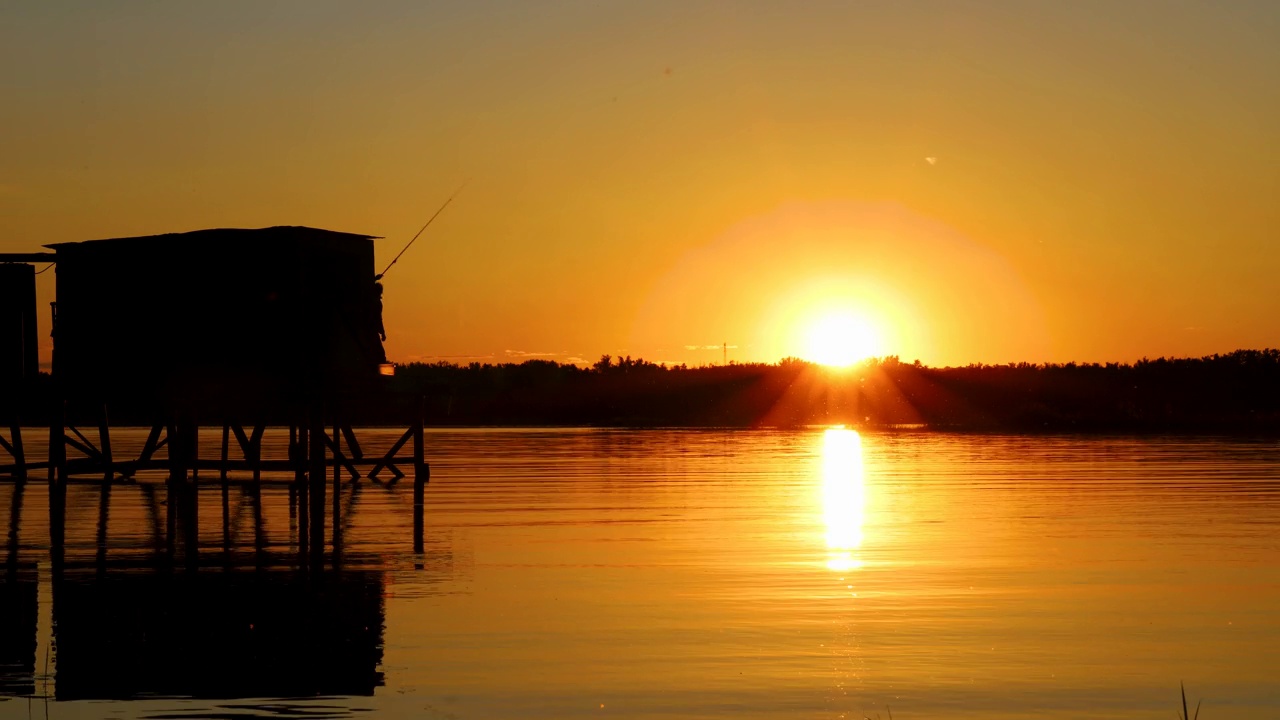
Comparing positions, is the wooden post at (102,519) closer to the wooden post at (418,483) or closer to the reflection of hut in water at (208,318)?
the reflection of hut in water at (208,318)

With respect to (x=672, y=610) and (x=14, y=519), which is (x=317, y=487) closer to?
(x=14, y=519)

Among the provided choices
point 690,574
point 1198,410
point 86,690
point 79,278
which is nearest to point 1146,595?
point 690,574

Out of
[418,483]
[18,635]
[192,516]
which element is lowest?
[18,635]

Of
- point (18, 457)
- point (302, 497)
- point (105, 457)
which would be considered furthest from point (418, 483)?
point (18, 457)

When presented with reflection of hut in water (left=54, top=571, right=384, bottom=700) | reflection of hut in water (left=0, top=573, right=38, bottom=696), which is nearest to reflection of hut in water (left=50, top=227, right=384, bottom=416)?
reflection of hut in water (left=54, top=571, right=384, bottom=700)

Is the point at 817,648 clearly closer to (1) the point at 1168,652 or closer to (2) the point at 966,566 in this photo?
(1) the point at 1168,652

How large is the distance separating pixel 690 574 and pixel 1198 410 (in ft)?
325

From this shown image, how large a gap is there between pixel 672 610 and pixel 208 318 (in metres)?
16.3

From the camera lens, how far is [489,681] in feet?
44.2

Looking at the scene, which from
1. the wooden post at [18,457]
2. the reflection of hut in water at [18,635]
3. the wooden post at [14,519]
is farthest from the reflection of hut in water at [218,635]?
the wooden post at [18,457]

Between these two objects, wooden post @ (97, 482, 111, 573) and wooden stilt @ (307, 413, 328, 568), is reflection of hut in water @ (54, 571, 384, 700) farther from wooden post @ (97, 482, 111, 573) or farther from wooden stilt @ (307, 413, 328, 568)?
wooden stilt @ (307, 413, 328, 568)

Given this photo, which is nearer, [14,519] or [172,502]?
[14,519]

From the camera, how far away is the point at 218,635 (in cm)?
1568

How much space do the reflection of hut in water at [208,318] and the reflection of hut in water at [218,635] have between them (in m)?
9.81
